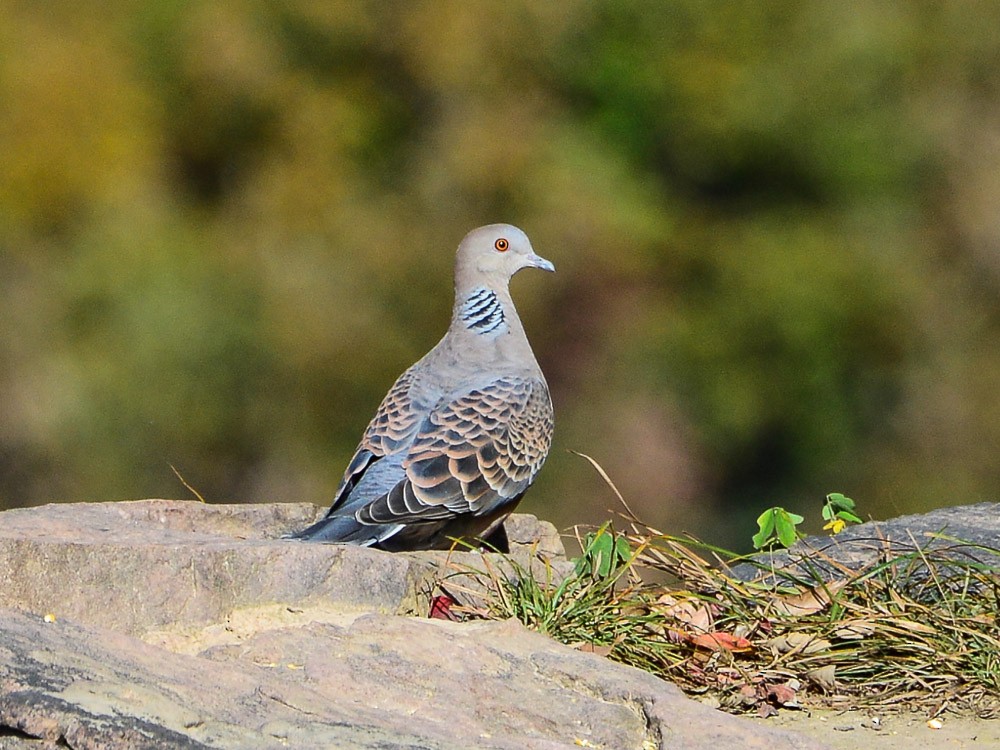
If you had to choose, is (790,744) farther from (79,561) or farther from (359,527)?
(359,527)

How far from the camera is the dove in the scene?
17.5 ft

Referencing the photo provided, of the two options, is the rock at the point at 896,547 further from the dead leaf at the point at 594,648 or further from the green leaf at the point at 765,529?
the dead leaf at the point at 594,648

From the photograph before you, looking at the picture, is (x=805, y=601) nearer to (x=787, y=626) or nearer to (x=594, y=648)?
(x=787, y=626)

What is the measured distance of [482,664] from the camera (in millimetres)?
3547

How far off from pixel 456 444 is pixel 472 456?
0.08 metres

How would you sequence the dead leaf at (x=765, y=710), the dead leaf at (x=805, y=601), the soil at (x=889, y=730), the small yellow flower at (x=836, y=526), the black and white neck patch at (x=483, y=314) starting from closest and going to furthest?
the soil at (x=889, y=730), the dead leaf at (x=765, y=710), the dead leaf at (x=805, y=601), the small yellow flower at (x=836, y=526), the black and white neck patch at (x=483, y=314)

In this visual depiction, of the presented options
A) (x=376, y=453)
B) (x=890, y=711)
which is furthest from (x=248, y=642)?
(x=376, y=453)

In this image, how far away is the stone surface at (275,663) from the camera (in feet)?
8.94

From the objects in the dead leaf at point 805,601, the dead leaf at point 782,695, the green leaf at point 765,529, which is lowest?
the dead leaf at point 782,695

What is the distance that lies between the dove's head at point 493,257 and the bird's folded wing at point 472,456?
669mm

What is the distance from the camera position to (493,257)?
6645 millimetres

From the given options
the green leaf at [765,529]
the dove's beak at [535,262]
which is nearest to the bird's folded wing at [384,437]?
the dove's beak at [535,262]

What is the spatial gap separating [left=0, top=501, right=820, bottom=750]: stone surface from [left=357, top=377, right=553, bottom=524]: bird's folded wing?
81 centimetres

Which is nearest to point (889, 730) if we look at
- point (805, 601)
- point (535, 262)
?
point (805, 601)
